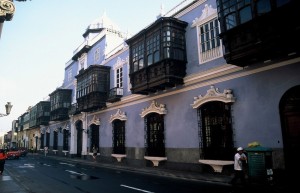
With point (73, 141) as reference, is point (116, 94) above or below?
above

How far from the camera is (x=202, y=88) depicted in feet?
49.1

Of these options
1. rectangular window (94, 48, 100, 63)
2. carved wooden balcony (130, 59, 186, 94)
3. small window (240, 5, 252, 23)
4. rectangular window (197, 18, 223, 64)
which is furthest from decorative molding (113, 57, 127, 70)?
small window (240, 5, 252, 23)

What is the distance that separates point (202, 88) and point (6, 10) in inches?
454

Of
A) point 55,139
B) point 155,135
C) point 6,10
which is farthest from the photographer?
point 55,139

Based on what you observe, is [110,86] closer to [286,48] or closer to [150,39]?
[150,39]

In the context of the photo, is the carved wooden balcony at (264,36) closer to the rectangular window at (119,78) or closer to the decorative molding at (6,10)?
the decorative molding at (6,10)

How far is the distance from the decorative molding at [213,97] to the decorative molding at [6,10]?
10.7m

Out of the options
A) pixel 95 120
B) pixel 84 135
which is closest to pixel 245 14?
pixel 95 120

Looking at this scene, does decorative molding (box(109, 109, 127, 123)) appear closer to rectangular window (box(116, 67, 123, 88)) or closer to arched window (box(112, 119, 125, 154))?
arched window (box(112, 119, 125, 154))

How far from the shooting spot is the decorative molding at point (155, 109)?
1758 cm

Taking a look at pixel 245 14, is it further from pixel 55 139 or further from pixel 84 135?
pixel 55 139

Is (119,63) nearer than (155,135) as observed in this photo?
No

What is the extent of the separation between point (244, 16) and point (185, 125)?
738 centimetres

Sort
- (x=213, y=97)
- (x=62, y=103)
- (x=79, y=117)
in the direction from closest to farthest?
(x=213, y=97) < (x=79, y=117) < (x=62, y=103)
